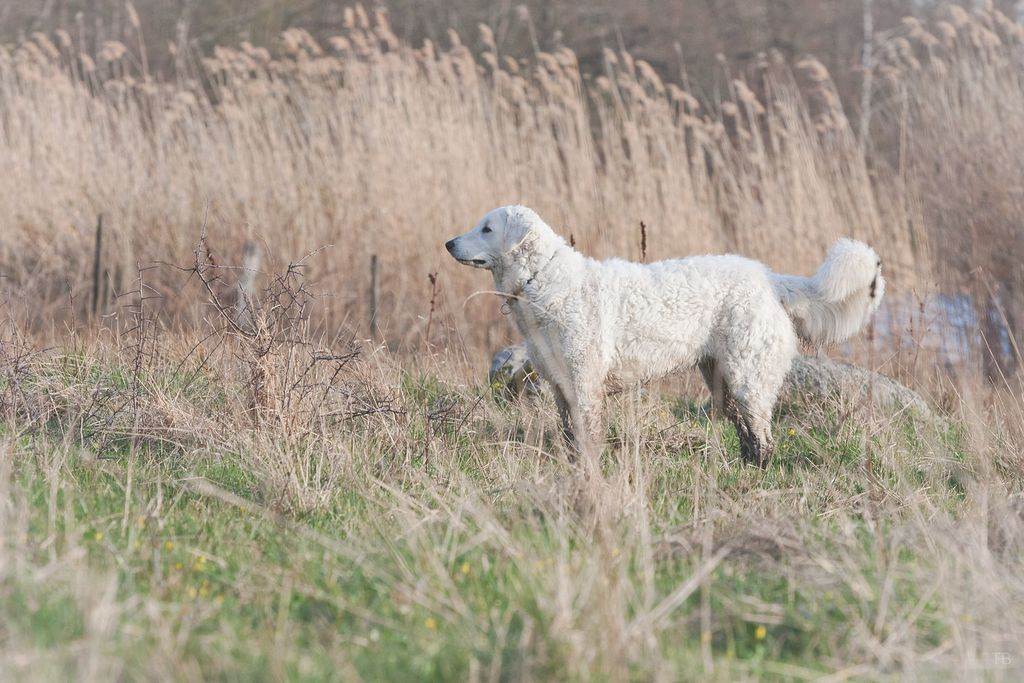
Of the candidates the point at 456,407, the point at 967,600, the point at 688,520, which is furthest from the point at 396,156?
the point at 967,600

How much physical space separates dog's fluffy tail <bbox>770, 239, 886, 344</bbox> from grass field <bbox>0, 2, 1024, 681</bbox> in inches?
17.1

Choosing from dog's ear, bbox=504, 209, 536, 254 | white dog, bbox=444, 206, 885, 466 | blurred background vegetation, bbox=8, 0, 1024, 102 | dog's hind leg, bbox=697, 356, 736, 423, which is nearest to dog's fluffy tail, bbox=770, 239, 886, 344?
white dog, bbox=444, 206, 885, 466

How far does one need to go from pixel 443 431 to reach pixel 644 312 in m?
1.04

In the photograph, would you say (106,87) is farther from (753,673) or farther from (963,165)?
(753,673)

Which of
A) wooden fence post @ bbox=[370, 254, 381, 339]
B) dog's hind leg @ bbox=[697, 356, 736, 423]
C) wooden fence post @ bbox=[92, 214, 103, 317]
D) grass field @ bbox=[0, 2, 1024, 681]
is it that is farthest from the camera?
wooden fence post @ bbox=[92, 214, 103, 317]

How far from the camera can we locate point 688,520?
140 inches

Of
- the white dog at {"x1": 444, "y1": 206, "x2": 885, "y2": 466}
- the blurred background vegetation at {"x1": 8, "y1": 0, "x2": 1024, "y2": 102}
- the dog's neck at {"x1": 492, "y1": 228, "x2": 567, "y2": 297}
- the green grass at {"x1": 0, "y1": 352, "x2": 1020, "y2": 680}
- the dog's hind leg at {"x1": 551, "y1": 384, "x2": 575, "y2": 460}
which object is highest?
the blurred background vegetation at {"x1": 8, "y1": 0, "x2": 1024, "y2": 102}

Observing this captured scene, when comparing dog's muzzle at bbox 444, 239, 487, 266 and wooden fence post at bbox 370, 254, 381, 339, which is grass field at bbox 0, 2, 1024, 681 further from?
dog's muzzle at bbox 444, 239, 487, 266

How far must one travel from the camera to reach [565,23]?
57.6 feet

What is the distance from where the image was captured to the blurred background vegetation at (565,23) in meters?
16.9

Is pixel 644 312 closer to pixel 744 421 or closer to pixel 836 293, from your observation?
pixel 744 421

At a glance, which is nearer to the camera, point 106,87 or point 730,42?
point 106,87

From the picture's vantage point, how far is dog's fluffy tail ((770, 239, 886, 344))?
4719 mm

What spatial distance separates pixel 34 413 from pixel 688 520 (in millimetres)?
2806
